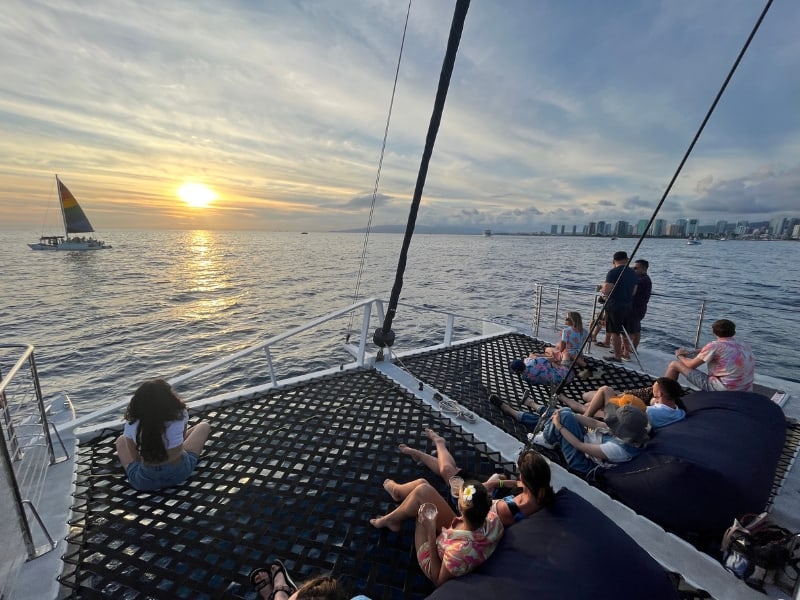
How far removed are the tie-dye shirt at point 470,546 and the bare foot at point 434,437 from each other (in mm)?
1338

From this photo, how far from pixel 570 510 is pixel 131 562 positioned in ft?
9.89

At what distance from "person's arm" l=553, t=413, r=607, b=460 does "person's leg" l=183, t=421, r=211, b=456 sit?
3.57m

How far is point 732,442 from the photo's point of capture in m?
3.09

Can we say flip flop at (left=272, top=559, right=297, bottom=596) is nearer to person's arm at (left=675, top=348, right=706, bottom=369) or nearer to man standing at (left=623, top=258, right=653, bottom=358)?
person's arm at (left=675, top=348, right=706, bottom=369)

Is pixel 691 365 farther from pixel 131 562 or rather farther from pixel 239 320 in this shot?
pixel 239 320

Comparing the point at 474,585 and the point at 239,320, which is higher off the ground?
the point at 474,585

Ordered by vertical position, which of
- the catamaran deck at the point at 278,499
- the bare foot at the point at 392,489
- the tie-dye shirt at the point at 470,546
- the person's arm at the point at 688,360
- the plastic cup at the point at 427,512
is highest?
the person's arm at the point at 688,360

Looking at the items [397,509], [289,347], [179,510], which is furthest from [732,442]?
[289,347]

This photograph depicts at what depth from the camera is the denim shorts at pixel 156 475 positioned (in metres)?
3.19

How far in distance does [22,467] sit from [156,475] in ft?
3.77

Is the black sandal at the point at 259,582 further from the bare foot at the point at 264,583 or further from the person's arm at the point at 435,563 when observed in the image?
the person's arm at the point at 435,563

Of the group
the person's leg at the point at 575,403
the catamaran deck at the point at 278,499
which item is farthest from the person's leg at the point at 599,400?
the catamaran deck at the point at 278,499

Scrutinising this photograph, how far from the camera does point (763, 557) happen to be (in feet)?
7.84

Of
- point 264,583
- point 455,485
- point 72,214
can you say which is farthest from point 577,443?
point 72,214
